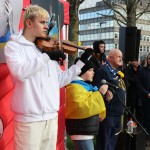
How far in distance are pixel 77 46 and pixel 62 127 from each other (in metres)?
1.36

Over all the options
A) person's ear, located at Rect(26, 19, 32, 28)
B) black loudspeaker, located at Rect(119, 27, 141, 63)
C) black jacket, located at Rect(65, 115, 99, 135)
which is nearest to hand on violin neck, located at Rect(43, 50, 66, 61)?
person's ear, located at Rect(26, 19, 32, 28)

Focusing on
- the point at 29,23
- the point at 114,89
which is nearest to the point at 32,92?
the point at 29,23

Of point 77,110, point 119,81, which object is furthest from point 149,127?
point 77,110

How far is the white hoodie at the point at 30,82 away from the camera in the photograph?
8.39ft

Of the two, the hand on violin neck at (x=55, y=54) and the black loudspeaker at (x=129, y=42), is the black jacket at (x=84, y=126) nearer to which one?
the hand on violin neck at (x=55, y=54)

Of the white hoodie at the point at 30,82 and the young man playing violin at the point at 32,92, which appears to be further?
the young man playing violin at the point at 32,92

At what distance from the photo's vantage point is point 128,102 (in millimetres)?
7578

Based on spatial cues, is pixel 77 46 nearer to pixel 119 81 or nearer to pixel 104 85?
pixel 104 85

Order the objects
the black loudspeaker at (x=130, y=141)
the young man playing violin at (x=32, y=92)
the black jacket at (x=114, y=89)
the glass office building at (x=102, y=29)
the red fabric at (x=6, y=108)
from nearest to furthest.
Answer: the young man playing violin at (x=32, y=92) < the red fabric at (x=6, y=108) < the black jacket at (x=114, y=89) < the black loudspeaker at (x=130, y=141) < the glass office building at (x=102, y=29)

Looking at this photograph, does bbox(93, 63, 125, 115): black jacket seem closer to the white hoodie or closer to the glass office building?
the white hoodie

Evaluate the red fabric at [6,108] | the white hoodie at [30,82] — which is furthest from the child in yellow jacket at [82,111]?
the white hoodie at [30,82]

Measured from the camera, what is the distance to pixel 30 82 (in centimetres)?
Result: 272

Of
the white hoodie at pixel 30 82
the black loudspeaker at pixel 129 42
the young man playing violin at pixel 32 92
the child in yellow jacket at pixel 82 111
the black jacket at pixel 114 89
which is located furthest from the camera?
the black loudspeaker at pixel 129 42

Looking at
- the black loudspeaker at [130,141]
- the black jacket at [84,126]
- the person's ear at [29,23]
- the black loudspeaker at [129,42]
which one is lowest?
the black loudspeaker at [130,141]
